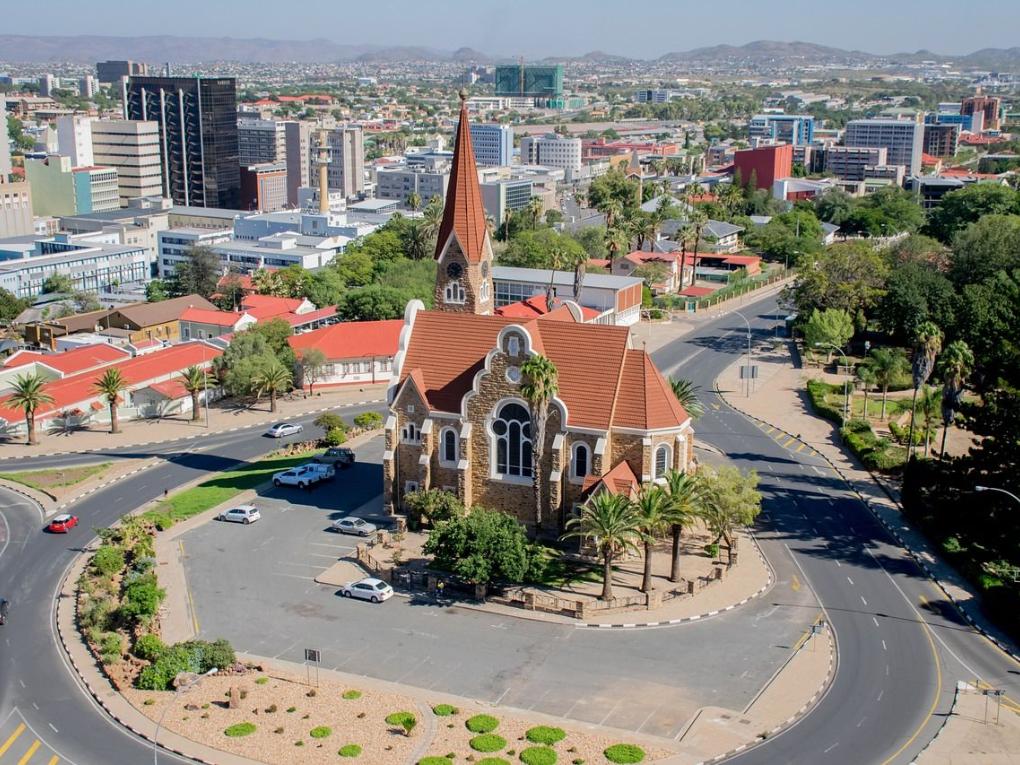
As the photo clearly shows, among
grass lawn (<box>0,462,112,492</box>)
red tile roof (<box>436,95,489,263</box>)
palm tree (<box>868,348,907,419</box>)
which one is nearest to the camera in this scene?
red tile roof (<box>436,95,489,263</box>)

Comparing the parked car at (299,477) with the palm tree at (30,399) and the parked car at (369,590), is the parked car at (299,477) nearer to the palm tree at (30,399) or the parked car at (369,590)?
the parked car at (369,590)

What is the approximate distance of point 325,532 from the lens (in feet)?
232

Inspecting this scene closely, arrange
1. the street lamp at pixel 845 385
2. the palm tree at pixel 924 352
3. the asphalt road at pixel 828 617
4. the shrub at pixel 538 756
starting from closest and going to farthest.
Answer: the shrub at pixel 538 756
the asphalt road at pixel 828 617
the palm tree at pixel 924 352
the street lamp at pixel 845 385

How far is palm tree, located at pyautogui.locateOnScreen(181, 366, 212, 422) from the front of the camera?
318 ft

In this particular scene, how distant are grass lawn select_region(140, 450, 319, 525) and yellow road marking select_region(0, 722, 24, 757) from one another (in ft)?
79.2

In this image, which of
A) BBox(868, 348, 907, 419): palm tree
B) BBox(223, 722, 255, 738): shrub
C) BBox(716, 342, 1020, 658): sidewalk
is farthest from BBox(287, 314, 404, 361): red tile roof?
BBox(223, 722, 255, 738): shrub

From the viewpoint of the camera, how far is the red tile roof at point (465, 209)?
7519 cm

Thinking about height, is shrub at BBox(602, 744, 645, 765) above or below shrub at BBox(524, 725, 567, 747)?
above

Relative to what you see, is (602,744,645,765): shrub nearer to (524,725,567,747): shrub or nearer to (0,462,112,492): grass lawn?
(524,725,567,747): shrub

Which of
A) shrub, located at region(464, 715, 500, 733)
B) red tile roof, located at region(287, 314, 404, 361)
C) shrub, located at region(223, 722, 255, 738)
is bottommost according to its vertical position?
shrub, located at region(223, 722, 255, 738)

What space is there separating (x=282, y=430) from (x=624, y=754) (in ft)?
179

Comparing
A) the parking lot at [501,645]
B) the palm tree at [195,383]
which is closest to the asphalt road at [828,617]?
the parking lot at [501,645]

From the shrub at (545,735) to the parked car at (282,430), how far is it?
50.5 m

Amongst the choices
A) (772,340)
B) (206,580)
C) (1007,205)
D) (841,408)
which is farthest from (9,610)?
(1007,205)
